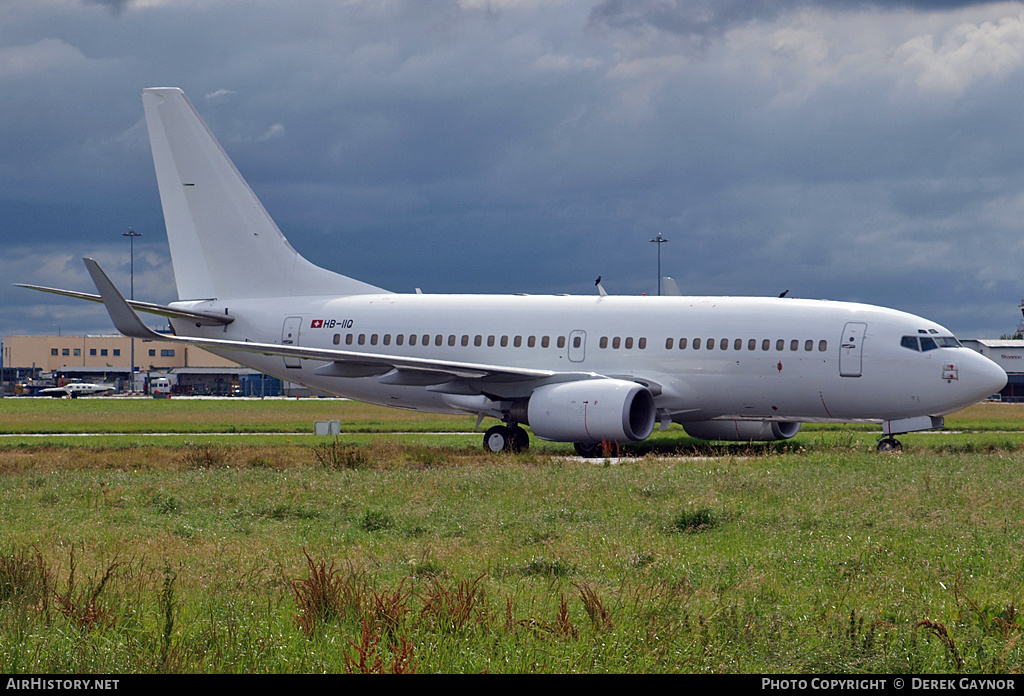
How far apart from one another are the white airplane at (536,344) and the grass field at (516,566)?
3.82m

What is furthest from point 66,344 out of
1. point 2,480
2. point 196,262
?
point 2,480

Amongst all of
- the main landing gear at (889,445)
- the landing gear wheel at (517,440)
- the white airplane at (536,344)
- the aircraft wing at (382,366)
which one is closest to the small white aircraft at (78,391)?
the white airplane at (536,344)

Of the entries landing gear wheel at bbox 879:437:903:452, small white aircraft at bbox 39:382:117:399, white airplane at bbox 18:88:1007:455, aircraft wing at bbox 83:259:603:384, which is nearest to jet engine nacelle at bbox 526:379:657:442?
white airplane at bbox 18:88:1007:455

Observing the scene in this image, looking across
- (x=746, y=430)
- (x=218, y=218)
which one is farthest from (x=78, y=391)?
(x=746, y=430)

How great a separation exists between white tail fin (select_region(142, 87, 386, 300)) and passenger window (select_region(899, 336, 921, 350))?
16094mm

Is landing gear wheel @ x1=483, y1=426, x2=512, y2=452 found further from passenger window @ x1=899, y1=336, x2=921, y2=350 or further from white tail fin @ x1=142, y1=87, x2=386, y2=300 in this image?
passenger window @ x1=899, y1=336, x2=921, y2=350

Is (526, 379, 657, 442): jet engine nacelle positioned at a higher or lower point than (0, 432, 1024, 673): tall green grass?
higher

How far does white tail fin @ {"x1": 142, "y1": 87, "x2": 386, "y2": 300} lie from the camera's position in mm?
34819

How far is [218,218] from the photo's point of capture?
35.2 metres

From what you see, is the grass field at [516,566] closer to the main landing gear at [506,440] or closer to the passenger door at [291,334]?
the main landing gear at [506,440]

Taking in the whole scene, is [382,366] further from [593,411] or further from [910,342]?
[910,342]

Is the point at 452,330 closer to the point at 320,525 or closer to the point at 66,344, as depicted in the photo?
the point at 320,525

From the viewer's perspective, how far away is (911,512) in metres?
15.6

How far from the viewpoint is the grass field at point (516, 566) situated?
27.0 ft
